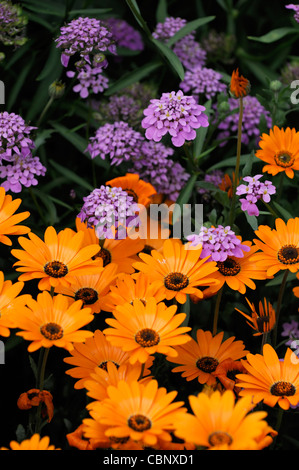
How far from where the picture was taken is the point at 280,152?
109 centimetres

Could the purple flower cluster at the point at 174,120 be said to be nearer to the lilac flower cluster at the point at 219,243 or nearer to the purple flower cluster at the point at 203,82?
the lilac flower cluster at the point at 219,243

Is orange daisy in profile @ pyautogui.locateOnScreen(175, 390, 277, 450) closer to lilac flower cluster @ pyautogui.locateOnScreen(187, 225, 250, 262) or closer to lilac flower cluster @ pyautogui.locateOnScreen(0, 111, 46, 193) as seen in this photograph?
lilac flower cluster @ pyautogui.locateOnScreen(187, 225, 250, 262)

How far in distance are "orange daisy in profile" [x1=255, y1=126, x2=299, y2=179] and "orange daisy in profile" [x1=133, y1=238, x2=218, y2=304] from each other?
0.17 metres

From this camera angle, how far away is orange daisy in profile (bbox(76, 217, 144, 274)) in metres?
1.09

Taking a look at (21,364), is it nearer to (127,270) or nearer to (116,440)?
(127,270)

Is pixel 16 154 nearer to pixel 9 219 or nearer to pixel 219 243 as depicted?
pixel 9 219

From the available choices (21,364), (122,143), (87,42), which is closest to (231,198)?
(122,143)

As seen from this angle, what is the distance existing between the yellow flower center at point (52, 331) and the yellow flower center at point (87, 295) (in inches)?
6.1

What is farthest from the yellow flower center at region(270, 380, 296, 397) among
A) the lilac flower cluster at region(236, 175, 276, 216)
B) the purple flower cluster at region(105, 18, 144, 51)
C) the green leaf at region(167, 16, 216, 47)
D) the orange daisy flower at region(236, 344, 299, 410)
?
the purple flower cluster at region(105, 18, 144, 51)

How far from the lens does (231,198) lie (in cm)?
113

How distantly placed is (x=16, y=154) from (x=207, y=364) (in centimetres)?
47

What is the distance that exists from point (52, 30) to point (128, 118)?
0.25 metres

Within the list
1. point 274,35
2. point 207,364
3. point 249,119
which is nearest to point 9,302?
point 207,364

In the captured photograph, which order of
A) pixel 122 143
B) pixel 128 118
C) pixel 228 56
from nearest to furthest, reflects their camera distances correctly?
pixel 122 143 < pixel 128 118 < pixel 228 56
